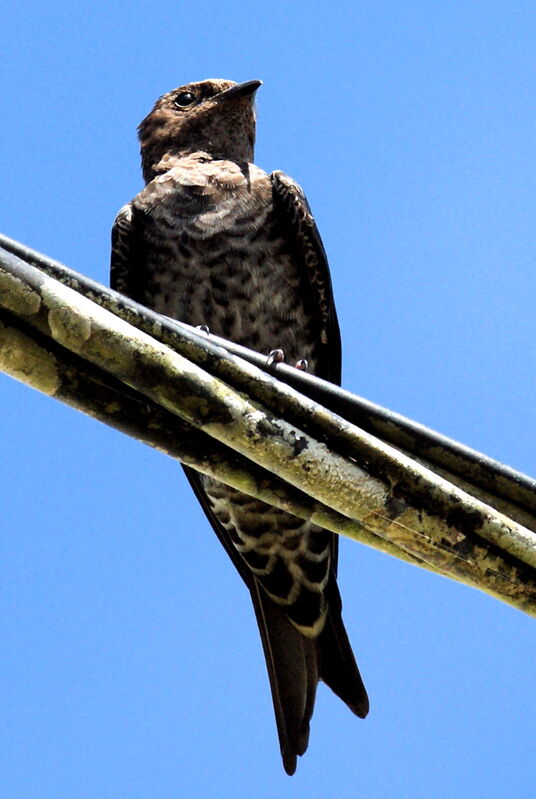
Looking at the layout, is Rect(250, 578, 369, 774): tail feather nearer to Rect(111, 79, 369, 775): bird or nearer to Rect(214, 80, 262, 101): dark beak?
Rect(111, 79, 369, 775): bird

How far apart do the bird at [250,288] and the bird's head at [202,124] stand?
36cm

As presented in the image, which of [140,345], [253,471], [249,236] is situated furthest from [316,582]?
[140,345]

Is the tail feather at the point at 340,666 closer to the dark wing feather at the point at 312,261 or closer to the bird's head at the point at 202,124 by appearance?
the dark wing feather at the point at 312,261

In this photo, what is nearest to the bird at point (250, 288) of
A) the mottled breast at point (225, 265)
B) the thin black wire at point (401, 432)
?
the mottled breast at point (225, 265)

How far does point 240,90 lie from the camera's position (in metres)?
6.91

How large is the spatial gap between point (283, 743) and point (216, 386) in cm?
274

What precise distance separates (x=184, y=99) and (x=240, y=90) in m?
0.35

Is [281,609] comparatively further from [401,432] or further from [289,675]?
[401,432]

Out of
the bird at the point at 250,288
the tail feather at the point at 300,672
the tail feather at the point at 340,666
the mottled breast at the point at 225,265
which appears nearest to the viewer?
the tail feather at the point at 340,666

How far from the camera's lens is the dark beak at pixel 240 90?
6914mm

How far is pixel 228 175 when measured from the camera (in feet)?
20.5

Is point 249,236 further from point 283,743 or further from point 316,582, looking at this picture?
point 283,743

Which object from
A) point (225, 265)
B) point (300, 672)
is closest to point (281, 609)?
point (300, 672)

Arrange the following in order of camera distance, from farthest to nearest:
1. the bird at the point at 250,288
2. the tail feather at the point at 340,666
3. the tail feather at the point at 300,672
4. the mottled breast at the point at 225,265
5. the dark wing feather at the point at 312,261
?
the dark wing feather at the point at 312,261 < the mottled breast at the point at 225,265 < the bird at the point at 250,288 < the tail feather at the point at 300,672 < the tail feather at the point at 340,666
